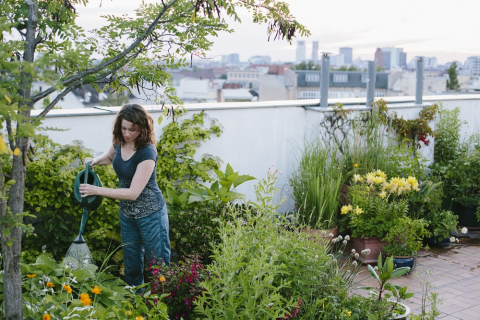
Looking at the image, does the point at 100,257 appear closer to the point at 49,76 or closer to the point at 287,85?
the point at 49,76

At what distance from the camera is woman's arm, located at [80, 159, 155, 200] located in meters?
3.18

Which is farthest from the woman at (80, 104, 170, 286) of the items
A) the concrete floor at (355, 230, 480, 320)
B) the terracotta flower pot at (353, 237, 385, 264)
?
the terracotta flower pot at (353, 237, 385, 264)

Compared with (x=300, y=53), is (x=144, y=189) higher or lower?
lower

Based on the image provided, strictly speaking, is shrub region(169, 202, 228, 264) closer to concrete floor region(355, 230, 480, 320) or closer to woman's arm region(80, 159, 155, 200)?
woman's arm region(80, 159, 155, 200)

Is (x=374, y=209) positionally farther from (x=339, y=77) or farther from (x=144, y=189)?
(x=339, y=77)

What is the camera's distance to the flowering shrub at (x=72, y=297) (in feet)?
7.99

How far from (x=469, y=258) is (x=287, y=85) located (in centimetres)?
5496

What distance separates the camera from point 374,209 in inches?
197

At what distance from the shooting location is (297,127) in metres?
5.84

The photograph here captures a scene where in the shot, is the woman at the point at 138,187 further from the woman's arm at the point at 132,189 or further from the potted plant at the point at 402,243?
the potted plant at the point at 402,243

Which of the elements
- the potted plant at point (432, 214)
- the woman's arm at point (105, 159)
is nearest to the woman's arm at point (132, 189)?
the woman's arm at point (105, 159)

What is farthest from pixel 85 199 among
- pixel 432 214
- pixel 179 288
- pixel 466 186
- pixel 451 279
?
pixel 466 186

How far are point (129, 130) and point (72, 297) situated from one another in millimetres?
1096

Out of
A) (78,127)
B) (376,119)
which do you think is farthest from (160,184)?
(376,119)
